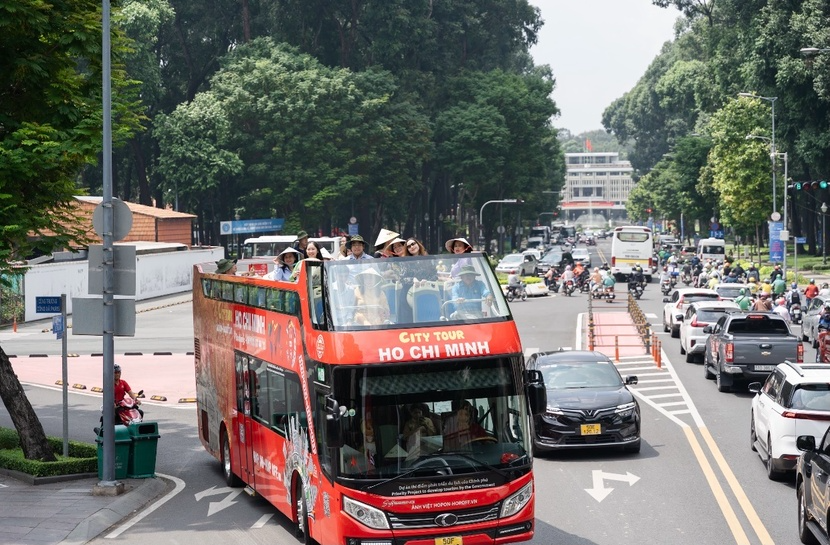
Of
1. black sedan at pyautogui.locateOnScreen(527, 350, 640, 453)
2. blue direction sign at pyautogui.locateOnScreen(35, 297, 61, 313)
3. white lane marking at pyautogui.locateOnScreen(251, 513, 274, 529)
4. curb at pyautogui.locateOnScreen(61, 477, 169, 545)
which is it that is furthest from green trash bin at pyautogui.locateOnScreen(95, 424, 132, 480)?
black sedan at pyautogui.locateOnScreen(527, 350, 640, 453)

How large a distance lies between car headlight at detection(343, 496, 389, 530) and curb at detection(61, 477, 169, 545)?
4490 mm

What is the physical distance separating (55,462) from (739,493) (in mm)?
9921

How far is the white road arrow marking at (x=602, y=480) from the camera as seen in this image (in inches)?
642

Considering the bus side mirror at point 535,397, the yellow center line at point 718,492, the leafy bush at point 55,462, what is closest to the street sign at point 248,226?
the leafy bush at point 55,462

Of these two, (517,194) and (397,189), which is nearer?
(397,189)

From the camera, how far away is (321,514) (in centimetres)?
1248

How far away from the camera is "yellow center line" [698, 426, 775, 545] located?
13652 millimetres

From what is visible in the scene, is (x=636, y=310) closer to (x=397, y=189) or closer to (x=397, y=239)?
(x=397, y=239)

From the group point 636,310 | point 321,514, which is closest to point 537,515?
point 321,514

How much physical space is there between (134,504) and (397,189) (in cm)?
A: 6891

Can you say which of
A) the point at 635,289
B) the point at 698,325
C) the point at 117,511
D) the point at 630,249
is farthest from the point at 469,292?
the point at 630,249

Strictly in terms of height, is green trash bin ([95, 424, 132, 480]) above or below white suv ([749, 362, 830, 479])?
below

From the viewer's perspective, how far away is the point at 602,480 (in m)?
17.3

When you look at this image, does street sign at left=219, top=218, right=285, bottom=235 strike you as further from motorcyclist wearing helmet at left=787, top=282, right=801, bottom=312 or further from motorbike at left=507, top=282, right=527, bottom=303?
motorcyclist wearing helmet at left=787, top=282, right=801, bottom=312
